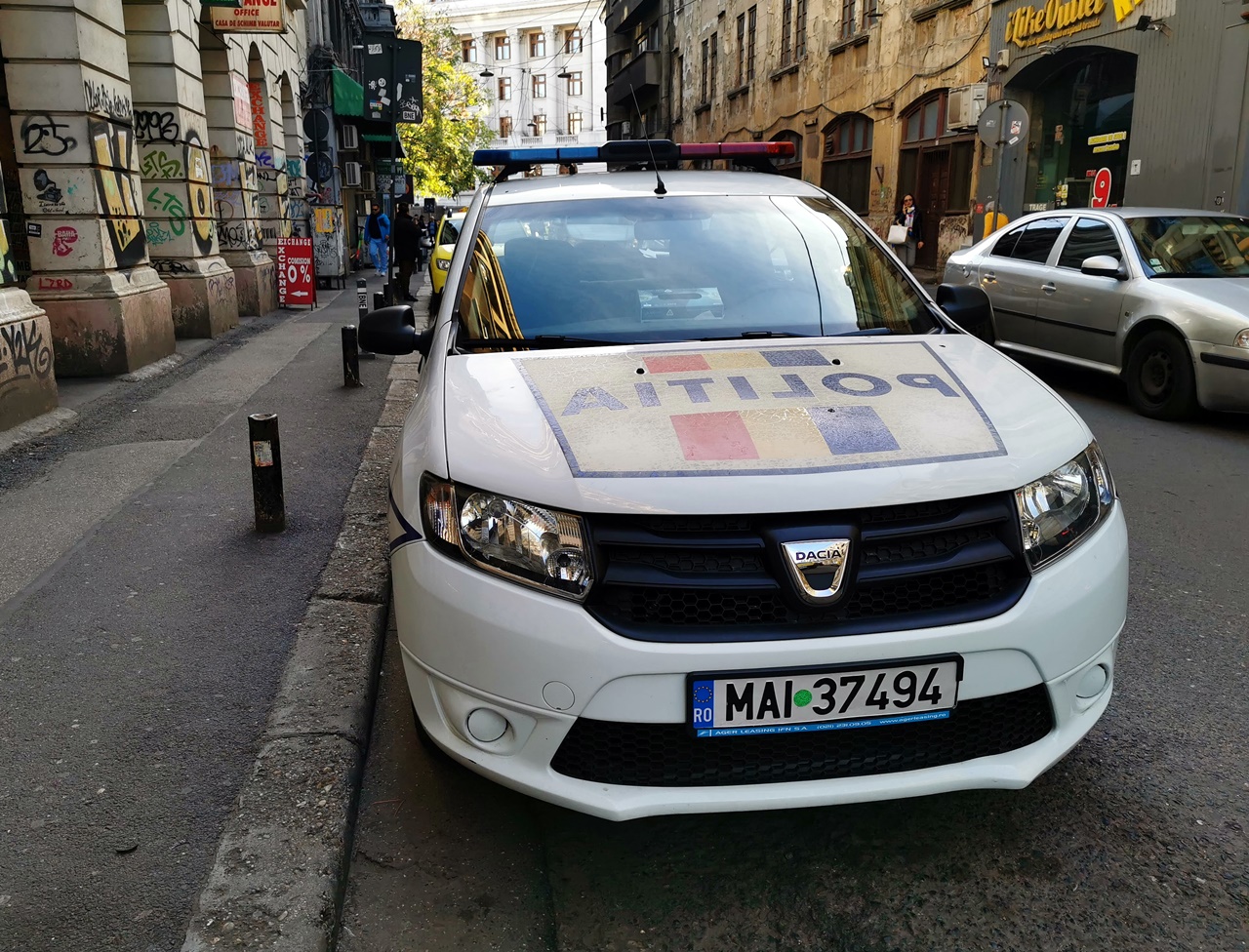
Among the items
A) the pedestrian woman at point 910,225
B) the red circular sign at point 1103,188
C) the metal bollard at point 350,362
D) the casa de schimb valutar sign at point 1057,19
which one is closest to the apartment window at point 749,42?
the pedestrian woman at point 910,225

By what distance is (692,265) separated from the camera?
3.60 meters

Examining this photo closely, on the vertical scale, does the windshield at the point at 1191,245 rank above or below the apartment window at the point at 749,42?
below

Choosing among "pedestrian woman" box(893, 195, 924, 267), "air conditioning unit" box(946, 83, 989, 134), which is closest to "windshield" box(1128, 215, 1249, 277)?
"air conditioning unit" box(946, 83, 989, 134)

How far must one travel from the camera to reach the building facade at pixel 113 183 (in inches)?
351

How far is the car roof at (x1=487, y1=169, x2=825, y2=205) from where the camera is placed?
13.1ft

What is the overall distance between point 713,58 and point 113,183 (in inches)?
1298

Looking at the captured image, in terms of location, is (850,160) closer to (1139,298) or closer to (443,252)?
(443,252)

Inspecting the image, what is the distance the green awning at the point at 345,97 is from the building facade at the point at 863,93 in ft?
22.0

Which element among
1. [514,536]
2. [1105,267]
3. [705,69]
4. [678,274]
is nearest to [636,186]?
[678,274]

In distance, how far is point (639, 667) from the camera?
219 centimetres

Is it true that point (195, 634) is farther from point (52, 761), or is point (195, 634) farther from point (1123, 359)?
point (1123, 359)

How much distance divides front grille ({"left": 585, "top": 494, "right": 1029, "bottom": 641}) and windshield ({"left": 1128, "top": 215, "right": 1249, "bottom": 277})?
669 centimetres

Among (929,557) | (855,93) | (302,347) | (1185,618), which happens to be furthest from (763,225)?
(855,93)

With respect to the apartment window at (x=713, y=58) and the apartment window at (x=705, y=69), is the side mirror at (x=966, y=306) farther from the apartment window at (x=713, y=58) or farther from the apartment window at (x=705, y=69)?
the apartment window at (x=705, y=69)
